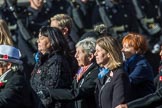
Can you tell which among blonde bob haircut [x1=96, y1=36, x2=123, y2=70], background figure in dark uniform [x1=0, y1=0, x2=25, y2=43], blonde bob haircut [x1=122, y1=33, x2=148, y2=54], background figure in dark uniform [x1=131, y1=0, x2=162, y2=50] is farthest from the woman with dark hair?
background figure in dark uniform [x1=131, y1=0, x2=162, y2=50]

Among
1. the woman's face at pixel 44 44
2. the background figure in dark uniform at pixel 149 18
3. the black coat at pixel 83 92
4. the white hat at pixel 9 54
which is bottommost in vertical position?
the background figure in dark uniform at pixel 149 18

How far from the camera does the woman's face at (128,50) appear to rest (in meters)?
7.82

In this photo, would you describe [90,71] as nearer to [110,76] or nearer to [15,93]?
[110,76]

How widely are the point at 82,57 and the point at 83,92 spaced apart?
490 millimetres

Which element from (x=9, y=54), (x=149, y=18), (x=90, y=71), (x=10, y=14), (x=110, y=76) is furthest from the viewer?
(x=149, y=18)

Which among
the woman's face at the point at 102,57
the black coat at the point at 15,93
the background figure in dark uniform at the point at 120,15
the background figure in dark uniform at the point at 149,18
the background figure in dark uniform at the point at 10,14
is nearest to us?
the black coat at the point at 15,93

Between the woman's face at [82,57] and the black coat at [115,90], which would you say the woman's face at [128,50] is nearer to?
the woman's face at [82,57]

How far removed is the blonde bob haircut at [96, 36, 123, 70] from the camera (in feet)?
22.9

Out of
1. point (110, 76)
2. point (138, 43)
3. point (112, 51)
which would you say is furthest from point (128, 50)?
point (110, 76)

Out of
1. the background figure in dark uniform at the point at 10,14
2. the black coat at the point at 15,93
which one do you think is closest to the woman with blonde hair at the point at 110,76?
the black coat at the point at 15,93

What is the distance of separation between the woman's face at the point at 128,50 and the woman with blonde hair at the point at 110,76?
65cm

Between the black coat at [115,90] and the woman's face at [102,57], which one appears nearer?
the black coat at [115,90]

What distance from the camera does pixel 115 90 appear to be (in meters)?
6.78

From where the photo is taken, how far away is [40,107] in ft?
22.0
